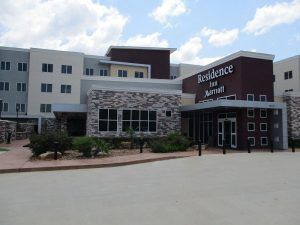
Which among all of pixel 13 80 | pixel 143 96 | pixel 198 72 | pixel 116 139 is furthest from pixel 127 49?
pixel 116 139

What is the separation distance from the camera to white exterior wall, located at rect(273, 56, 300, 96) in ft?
128

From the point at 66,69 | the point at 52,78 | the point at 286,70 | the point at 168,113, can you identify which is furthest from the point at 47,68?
the point at 286,70

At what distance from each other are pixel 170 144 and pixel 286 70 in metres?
26.2

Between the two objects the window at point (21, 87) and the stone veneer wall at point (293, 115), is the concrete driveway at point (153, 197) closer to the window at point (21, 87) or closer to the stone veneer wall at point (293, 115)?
the stone veneer wall at point (293, 115)

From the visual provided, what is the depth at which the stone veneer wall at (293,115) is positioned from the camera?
97.9 feet

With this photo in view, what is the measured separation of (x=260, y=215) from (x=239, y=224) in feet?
2.82

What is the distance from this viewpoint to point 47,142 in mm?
17922

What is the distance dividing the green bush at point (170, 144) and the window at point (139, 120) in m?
4.37

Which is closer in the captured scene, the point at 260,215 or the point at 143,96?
the point at 260,215

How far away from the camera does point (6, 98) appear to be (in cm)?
4738

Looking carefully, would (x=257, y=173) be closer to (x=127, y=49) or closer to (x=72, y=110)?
(x=72, y=110)

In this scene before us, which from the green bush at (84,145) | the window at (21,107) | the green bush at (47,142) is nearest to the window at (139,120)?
the green bush at (47,142)

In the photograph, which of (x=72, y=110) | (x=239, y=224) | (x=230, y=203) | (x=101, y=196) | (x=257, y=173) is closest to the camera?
(x=239, y=224)

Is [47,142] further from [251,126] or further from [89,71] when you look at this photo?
[89,71]
